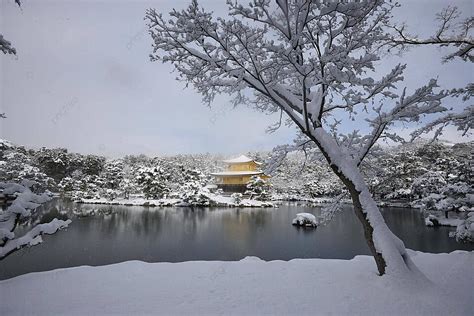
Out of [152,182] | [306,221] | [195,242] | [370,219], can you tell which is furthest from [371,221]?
[152,182]

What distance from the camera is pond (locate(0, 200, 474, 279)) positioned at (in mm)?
10203

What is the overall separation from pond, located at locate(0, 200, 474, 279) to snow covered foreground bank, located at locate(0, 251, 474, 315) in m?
5.98

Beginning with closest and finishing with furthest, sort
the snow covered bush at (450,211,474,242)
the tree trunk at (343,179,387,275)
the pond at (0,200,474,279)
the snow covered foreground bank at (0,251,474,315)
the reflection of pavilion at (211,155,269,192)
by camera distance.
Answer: the snow covered foreground bank at (0,251,474,315) → the tree trunk at (343,179,387,275) → the snow covered bush at (450,211,474,242) → the pond at (0,200,474,279) → the reflection of pavilion at (211,155,269,192)

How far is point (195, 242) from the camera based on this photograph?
13.0 metres

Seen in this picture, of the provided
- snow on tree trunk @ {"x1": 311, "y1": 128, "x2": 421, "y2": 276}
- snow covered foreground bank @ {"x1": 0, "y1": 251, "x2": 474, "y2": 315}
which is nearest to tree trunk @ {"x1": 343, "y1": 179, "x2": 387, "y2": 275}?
snow on tree trunk @ {"x1": 311, "y1": 128, "x2": 421, "y2": 276}

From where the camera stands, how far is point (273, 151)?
5.00 meters

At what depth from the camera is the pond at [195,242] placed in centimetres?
1020

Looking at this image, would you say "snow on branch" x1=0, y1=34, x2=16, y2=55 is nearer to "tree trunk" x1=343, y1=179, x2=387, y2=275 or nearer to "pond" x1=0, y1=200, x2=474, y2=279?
"tree trunk" x1=343, y1=179, x2=387, y2=275

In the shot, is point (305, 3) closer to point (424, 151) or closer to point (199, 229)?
point (199, 229)

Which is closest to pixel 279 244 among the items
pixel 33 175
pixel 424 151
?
pixel 33 175

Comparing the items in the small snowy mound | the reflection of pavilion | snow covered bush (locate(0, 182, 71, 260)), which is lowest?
the small snowy mound

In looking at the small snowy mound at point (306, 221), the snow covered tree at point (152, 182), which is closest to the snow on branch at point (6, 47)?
the small snowy mound at point (306, 221)

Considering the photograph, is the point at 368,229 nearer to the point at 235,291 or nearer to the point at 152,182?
the point at 235,291

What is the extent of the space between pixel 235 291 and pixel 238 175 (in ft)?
106
